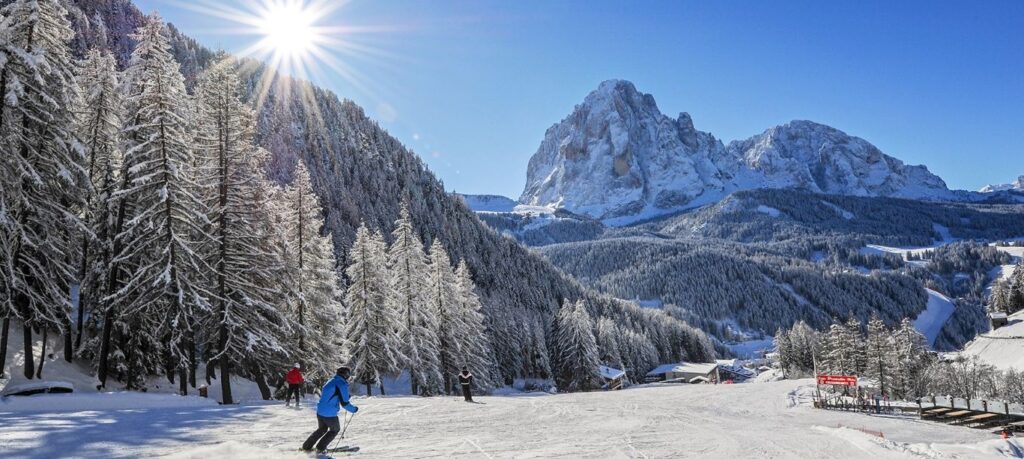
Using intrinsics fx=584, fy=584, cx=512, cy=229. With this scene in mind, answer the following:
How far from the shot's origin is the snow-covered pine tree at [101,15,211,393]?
24766 mm

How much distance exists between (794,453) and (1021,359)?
69.6 metres

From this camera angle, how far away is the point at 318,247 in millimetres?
36531

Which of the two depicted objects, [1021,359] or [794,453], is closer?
[794,453]

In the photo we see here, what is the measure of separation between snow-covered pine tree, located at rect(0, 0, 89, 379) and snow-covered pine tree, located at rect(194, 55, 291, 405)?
5.31 meters

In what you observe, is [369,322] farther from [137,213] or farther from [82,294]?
[137,213]

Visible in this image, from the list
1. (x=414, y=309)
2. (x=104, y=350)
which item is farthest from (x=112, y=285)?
(x=414, y=309)

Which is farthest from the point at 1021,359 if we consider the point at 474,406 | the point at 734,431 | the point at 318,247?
the point at 318,247

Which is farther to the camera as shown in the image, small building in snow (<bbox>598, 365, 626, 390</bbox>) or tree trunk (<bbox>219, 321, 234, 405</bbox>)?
small building in snow (<bbox>598, 365, 626, 390</bbox>)

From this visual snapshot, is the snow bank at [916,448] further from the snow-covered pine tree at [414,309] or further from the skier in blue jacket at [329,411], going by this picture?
the snow-covered pine tree at [414,309]

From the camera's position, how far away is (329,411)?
12.1 m

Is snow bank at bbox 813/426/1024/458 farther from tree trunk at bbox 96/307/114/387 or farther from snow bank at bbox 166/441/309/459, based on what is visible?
tree trunk at bbox 96/307/114/387

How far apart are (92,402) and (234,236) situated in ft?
30.3

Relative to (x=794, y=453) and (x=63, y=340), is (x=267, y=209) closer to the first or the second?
(x=63, y=340)

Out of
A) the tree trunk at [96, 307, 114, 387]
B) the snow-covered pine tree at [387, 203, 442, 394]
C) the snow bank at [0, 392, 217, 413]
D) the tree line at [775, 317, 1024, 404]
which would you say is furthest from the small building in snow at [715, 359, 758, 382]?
the snow bank at [0, 392, 217, 413]
